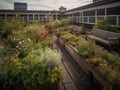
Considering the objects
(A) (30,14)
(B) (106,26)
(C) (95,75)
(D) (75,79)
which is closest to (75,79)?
(D) (75,79)

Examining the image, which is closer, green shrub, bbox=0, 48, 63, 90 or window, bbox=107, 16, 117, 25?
green shrub, bbox=0, 48, 63, 90

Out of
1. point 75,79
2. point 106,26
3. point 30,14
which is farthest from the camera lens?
point 30,14

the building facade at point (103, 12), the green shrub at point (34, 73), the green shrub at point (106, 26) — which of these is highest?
the building facade at point (103, 12)

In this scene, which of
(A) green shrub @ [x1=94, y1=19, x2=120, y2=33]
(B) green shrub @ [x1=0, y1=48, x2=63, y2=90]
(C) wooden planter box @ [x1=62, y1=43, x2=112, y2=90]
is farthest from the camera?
(A) green shrub @ [x1=94, y1=19, x2=120, y2=33]

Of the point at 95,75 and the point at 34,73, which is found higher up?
the point at 34,73

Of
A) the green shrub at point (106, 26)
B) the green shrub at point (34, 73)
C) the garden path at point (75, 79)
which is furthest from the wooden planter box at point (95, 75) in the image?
the green shrub at point (106, 26)

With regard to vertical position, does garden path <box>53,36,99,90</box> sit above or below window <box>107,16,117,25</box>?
below

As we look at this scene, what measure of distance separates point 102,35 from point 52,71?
7162 mm

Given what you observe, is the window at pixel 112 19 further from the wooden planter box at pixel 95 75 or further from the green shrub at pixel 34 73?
the green shrub at pixel 34 73

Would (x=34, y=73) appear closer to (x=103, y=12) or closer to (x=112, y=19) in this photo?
(x=112, y=19)

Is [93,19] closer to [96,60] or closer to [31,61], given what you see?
[96,60]

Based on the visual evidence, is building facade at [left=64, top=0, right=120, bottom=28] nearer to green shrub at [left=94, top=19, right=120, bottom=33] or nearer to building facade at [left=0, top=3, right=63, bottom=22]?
green shrub at [left=94, top=19, right=120, bottom=33]

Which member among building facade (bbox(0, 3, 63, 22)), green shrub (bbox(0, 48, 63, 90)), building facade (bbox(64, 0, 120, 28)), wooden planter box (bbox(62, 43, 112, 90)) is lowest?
wooden planter box (bbox(62, 43, 112, 90))

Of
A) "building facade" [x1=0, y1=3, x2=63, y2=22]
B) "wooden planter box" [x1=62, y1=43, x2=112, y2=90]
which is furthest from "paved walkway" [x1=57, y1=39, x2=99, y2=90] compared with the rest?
"building facade" [x1=0, y1=3, x2=63, y2=22]
